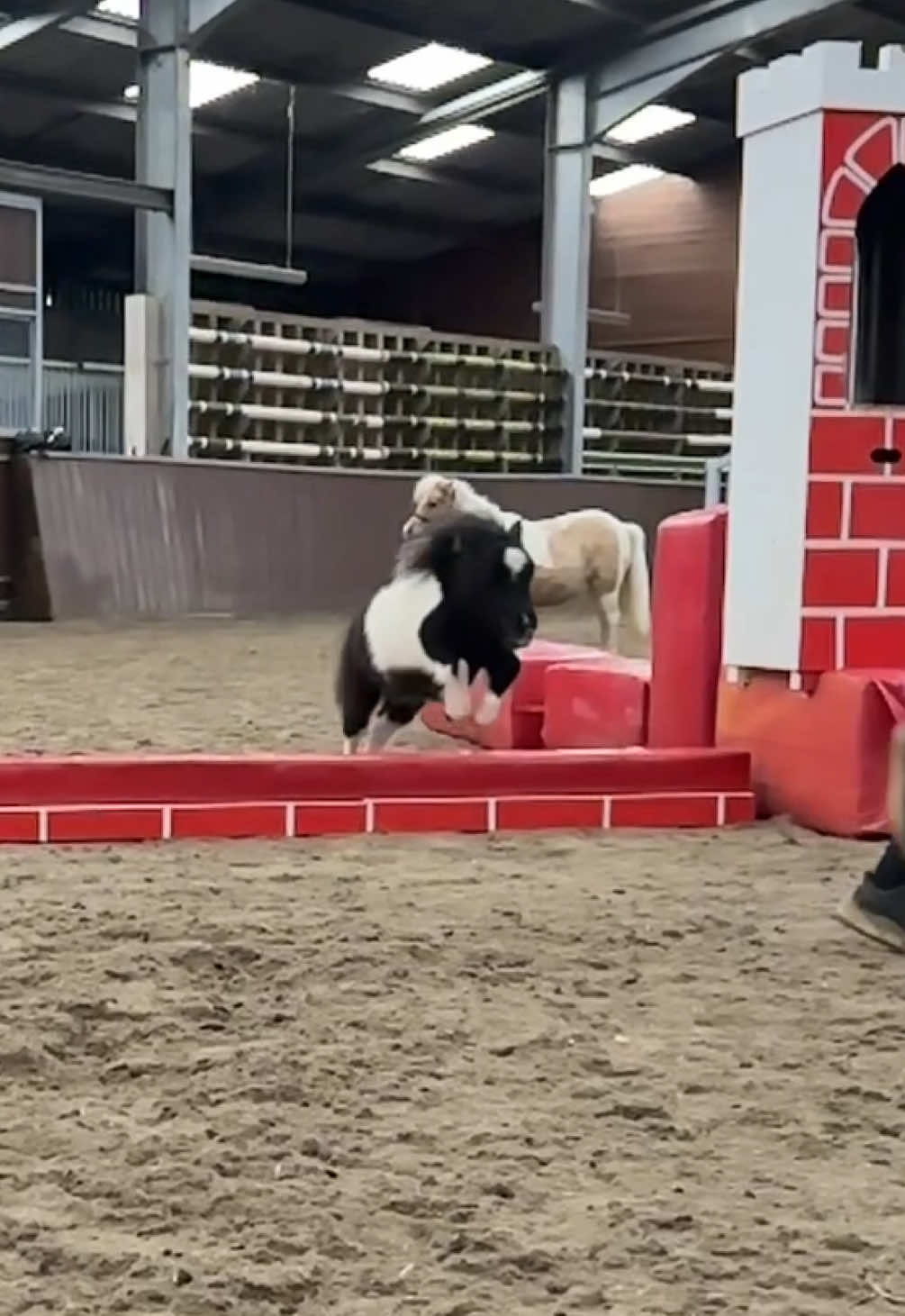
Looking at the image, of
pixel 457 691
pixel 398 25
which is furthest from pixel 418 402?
pixel 457 691

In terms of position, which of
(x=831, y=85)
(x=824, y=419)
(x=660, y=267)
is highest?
(x=660, y=267)

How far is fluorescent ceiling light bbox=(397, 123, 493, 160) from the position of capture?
15438 millimetres

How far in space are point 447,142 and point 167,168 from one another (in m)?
5.74

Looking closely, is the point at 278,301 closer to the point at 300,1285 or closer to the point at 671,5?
the point at 671,5

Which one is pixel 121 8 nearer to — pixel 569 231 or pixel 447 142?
pixel 569 231

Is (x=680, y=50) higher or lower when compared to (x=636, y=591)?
higher

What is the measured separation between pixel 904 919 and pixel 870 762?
898mm

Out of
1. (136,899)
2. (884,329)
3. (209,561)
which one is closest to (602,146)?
(209,561)

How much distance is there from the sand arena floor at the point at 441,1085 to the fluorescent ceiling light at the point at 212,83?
11213 millimetres

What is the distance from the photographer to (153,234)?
1082cm

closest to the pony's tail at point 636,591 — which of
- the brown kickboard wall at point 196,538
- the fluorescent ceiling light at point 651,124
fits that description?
the brown kickboard wall at point 196,538

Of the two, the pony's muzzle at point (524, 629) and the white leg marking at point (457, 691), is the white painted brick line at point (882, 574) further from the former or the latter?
the white leg marking at point (457, 691)

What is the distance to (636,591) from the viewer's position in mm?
6816

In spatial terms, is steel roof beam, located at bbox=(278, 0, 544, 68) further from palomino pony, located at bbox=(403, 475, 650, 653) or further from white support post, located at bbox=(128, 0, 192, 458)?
palomino pony, located at bbox=(403, 475, 650, 653)
